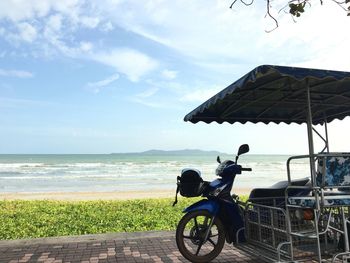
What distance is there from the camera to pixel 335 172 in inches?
166

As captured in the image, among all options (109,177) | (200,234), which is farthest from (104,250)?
(109,177)

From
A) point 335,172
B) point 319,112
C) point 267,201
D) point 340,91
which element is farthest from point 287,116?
point 335,172

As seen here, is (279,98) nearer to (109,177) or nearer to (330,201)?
(330,201)

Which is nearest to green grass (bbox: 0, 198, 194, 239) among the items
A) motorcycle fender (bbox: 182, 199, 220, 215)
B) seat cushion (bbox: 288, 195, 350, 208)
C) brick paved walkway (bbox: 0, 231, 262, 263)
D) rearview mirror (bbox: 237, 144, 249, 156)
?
brick paved walkway (bbox: 0, 231, 262, 263)

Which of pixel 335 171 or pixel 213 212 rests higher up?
pixel 335 171

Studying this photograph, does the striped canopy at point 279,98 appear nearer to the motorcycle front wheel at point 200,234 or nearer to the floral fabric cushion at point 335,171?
the floral fabric cushion at point 335,171

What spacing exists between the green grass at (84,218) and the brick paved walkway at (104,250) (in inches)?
34.6

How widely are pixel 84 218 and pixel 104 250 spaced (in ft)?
9.50

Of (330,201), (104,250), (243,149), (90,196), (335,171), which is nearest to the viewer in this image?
(330,201)

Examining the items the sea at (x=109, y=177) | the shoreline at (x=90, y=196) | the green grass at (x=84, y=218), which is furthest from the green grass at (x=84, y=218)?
the shoreline at (x=90, y=196)

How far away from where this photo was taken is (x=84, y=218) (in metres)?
8.53

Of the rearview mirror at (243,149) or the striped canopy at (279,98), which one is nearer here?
the striped canopy at (279,98)

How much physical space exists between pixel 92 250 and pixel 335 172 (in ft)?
10.8

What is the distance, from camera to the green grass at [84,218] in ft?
24.2
